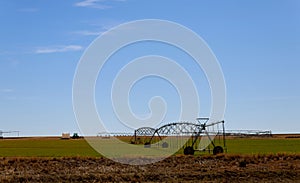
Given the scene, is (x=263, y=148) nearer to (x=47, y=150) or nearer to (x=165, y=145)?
(x=165, y=145)

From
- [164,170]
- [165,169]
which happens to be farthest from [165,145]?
[164,170]

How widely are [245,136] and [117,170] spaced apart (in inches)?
5015

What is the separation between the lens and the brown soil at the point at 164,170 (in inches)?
1563

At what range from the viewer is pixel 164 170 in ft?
140

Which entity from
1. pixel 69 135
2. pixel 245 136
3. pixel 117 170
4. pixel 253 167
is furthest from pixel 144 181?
pixel 69 135

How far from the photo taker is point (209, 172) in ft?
135

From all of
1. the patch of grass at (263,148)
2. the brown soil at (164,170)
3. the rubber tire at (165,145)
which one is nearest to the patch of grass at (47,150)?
the rubber tire at (165,145)

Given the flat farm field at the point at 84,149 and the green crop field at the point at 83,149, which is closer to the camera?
the flat farm field at the point at 84,149

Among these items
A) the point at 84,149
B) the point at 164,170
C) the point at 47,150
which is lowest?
the point at 164,170

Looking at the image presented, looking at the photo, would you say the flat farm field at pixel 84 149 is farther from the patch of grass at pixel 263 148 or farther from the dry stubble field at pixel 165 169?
the dry stubble field at pixel 165 169

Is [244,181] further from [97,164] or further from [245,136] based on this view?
[245,136]

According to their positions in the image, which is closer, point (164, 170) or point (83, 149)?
point (164, 170)

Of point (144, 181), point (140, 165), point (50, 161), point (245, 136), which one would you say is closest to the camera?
point (144, 181)

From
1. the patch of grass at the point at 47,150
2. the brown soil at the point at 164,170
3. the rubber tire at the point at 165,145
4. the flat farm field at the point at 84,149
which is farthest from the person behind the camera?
the rubber tire at the point at 165,145
